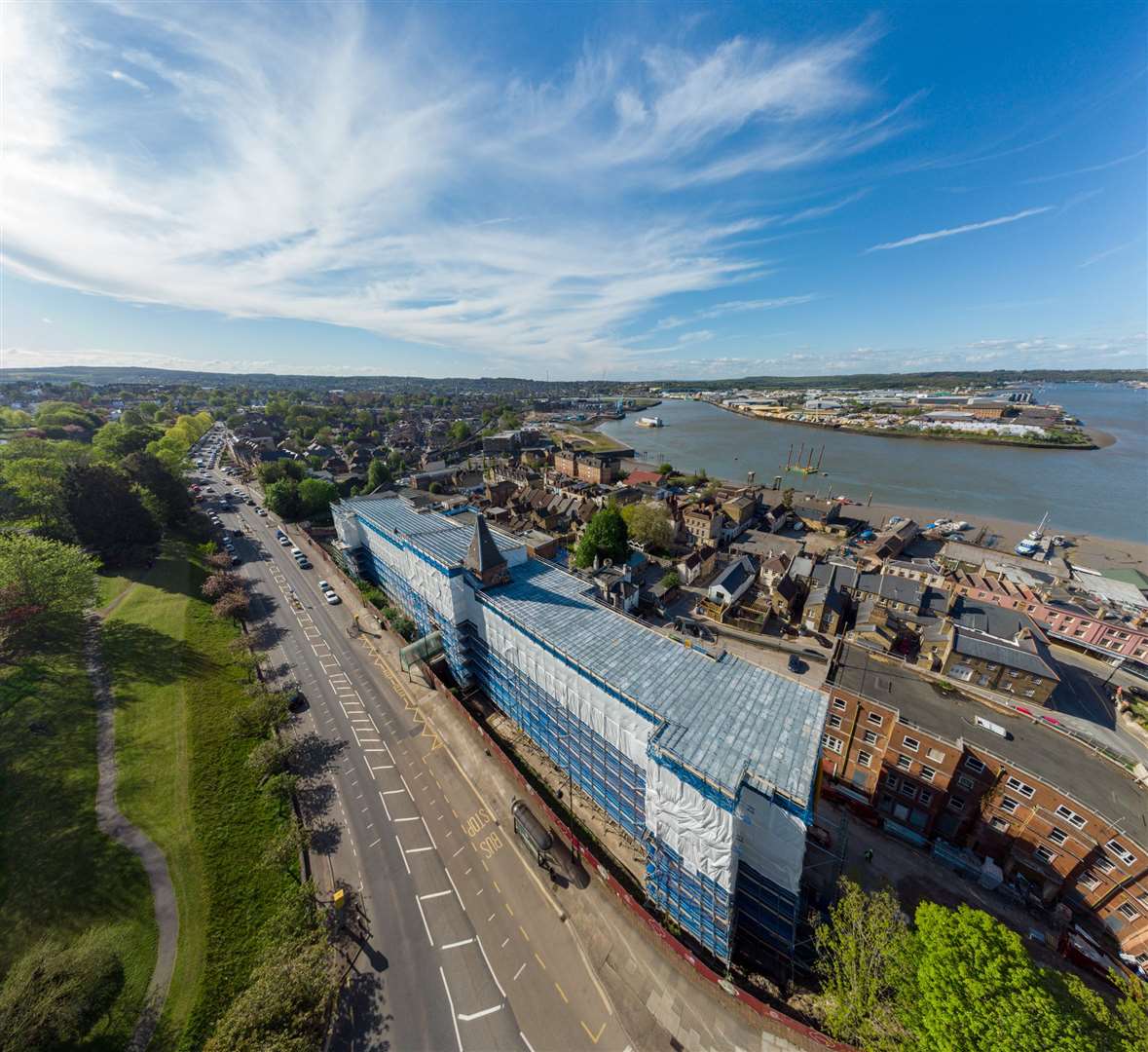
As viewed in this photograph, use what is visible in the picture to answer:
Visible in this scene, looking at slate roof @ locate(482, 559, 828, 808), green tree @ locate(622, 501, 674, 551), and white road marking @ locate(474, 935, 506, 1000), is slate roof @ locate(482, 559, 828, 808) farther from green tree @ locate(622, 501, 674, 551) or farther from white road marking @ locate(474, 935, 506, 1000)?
green tree @ locate(622, 501, 674, 551)

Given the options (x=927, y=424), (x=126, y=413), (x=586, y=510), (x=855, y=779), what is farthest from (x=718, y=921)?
(x=927, y=424)

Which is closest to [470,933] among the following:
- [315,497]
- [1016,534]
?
[315,497]

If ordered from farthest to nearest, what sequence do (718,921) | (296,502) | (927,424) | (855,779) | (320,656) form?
(927,424) < (296,502) < (320,656) < (855,779) < (718,921)

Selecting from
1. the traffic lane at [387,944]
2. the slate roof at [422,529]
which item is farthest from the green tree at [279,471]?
the traffic lane at [387,944]

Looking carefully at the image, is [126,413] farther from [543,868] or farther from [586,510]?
[543,868]

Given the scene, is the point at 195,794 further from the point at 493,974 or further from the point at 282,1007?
the point at 493,974

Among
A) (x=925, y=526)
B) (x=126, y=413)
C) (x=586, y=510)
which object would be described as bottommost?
(x=925, y=526)

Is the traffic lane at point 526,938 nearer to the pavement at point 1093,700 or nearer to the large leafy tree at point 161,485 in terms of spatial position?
the pavement at point 1093,700

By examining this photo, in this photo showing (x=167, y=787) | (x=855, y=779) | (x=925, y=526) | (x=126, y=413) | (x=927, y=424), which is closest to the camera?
(x=167, y=787)
